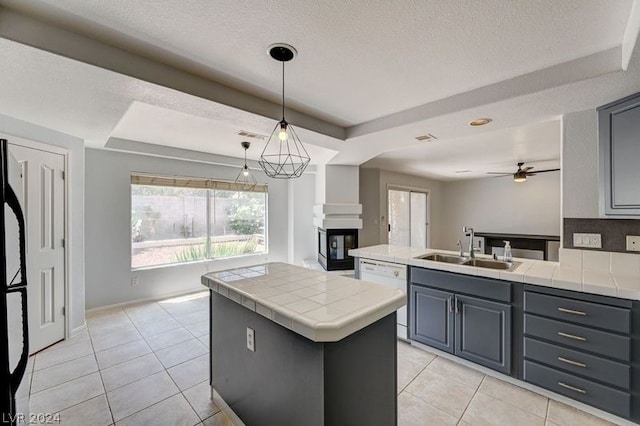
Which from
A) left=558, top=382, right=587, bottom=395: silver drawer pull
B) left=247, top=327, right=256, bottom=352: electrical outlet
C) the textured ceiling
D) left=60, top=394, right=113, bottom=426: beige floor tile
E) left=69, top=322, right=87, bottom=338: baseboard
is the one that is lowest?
left=60, top=394, right=113, bottom=426: beige floor tile

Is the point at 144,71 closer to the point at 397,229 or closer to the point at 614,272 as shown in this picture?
the point at 614,272

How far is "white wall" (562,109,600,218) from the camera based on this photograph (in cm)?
217

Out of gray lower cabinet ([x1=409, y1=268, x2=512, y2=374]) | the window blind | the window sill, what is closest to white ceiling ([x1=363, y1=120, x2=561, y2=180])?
gray lower cabinet ([x1=409, y1=268, x2=512, y2=374])

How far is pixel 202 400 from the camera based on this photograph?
2010mm

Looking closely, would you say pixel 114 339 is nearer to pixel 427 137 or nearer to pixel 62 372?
pixel 62 372

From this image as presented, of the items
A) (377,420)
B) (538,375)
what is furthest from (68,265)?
(538,375)

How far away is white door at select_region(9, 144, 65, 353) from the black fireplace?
3360 mm

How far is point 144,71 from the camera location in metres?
1.73

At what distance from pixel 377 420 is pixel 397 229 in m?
5.05

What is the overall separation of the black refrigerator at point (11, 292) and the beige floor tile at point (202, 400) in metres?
0.96

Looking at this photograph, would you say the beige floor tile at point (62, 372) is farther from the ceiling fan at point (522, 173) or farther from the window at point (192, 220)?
the ceiling fan at point (522, 173)

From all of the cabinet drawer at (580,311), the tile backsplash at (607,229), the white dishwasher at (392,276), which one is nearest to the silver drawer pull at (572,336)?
the cabinet drawer at (580,311)

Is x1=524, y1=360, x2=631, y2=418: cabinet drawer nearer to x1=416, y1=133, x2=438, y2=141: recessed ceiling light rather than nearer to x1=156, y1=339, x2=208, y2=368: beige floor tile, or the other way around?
x1=416, y1=133, x2=438, y2=141: recessed ceiling light

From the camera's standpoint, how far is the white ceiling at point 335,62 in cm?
137
